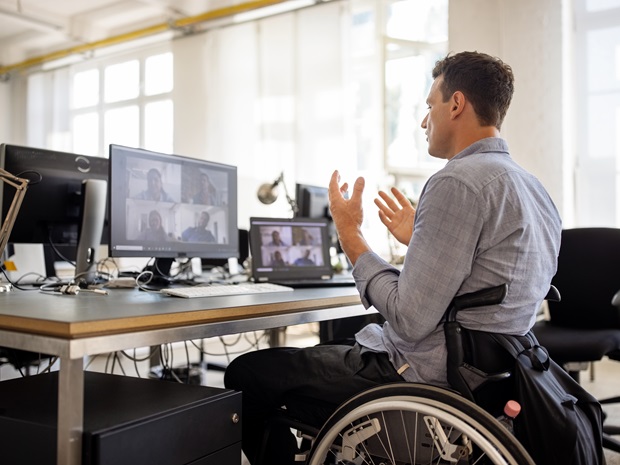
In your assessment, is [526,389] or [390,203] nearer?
[526,389]

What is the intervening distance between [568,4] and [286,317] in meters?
3.65

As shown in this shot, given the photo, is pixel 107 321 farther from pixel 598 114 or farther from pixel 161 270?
pixel 598 114

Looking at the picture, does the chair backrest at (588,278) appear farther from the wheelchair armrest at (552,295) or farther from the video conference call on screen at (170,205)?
the video conference call on screen at (170,205)

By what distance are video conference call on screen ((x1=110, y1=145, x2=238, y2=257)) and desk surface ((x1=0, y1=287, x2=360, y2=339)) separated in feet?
0.71

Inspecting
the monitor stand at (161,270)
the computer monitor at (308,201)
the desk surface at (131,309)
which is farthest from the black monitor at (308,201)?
the desk surface at (131,309)

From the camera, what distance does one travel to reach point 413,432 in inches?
48.3

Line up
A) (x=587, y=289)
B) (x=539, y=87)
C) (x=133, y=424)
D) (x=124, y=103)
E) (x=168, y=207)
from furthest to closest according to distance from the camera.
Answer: (x=124, y=103) < (x=539, y=87) < (x=587, y=289) < (x=168, y=207) < (x=133, y=424)

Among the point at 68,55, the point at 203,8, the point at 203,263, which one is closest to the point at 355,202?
the point at 203,263

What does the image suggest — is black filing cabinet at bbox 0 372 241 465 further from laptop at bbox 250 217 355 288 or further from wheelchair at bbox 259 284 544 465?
laptop at bbox 250 217 355 288

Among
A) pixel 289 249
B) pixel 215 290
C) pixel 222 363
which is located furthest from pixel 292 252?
pixel 222 363

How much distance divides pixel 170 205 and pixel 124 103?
19.3ft

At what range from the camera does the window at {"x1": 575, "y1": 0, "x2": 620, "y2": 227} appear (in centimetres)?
403

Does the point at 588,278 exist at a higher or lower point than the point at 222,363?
higher

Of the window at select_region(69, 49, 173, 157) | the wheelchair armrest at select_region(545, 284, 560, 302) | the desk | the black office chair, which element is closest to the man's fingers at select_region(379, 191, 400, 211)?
the desk
